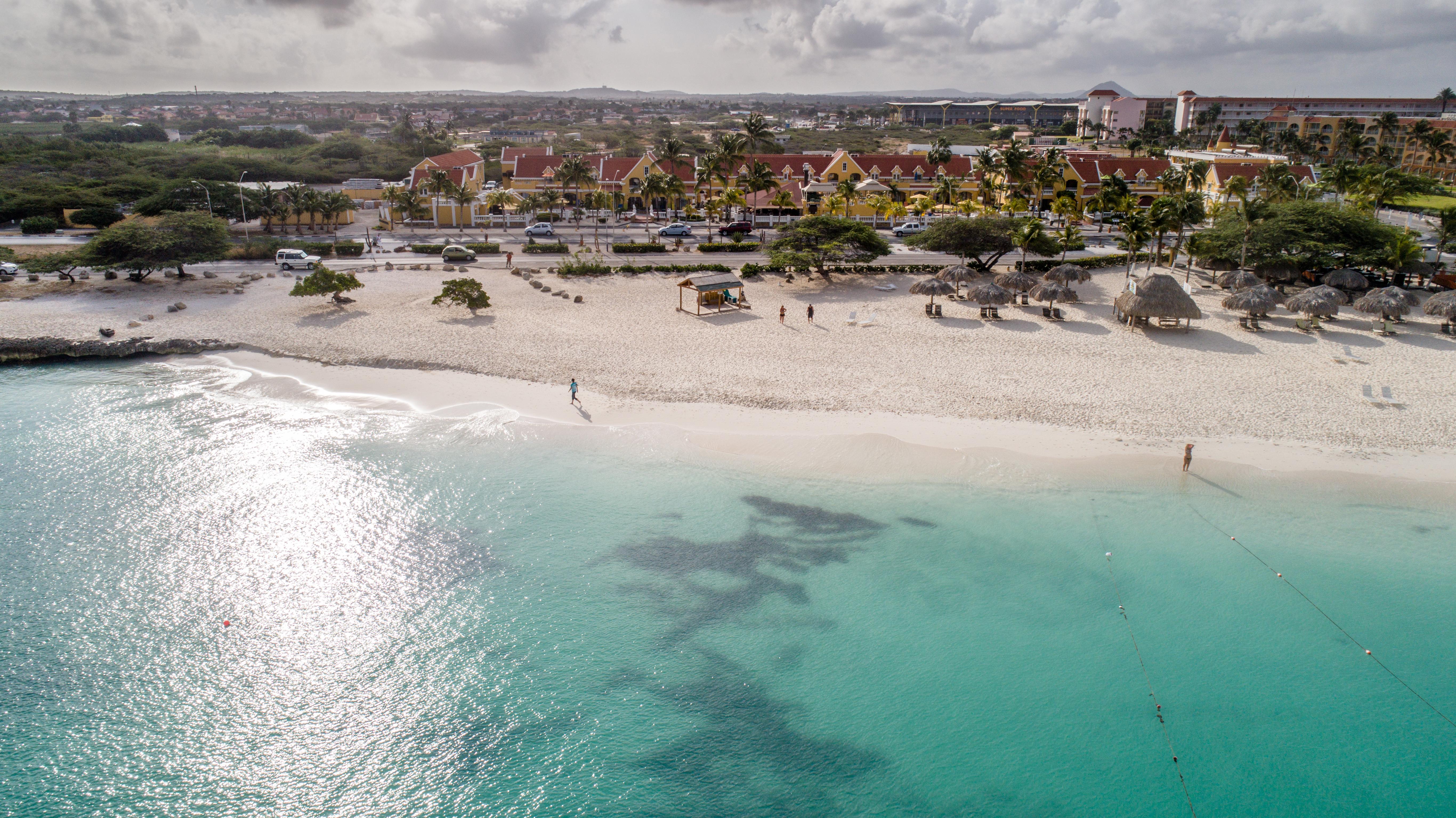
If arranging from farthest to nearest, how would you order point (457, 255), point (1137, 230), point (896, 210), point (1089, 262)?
point (896, 210)
point (457, 255)
point (1089, 262)
point (1137, 230)

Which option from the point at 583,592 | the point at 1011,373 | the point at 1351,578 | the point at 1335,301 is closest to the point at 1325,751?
the point at 1351,578

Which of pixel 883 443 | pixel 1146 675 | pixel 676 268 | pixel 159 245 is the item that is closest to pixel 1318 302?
pixel 883 443

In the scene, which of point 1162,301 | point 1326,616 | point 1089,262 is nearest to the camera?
point 1326,616

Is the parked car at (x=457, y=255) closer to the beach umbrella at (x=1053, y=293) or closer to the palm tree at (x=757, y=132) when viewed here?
the palm tree at (x=757, y=132)

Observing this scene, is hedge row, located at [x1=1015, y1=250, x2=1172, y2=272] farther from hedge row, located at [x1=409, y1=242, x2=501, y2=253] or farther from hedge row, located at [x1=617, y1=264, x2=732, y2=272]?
hedge row, located at [x1=409, y1=242, x2=501, y2=253]

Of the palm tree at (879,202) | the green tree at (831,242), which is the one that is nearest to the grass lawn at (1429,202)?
the palm tree at (879,202)

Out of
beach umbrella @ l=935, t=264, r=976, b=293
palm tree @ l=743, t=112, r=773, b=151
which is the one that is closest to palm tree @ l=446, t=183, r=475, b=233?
palm tree @ l=743, t=112, r=773, b=151

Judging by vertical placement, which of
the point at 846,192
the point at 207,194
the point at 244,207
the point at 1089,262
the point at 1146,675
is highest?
the point at 846,192

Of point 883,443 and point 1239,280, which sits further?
point 1239,280

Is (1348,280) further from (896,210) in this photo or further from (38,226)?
(38,226)
